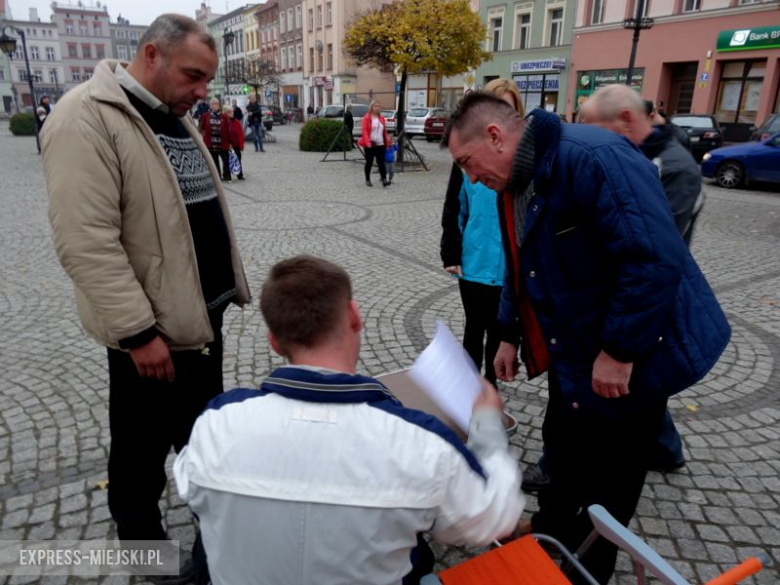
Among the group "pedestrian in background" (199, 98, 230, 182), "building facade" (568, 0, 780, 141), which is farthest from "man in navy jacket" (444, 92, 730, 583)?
"building facade" (568, 0, 780, 141)

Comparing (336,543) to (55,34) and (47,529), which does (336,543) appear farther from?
(55,34)

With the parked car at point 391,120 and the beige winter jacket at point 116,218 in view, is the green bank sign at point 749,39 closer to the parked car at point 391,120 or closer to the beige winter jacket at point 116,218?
the parked car at point 391,120

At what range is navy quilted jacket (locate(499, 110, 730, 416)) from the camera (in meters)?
1.63

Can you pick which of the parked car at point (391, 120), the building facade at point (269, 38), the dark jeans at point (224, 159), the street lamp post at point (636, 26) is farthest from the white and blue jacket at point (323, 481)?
the building facade at point (269, 38)

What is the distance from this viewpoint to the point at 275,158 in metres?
19.2

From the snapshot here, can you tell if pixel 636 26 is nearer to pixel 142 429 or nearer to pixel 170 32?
pixel 170 32

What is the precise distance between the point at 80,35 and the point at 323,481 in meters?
108

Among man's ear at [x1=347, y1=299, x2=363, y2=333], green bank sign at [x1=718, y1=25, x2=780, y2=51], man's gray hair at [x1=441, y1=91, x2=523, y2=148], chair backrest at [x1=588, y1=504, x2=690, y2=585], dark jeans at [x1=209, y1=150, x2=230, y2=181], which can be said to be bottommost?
dark jeans at [x1=209, y1=150, x2=230, y2=181]

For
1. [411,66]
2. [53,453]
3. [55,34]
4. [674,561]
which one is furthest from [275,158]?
[55,34]

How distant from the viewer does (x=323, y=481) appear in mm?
1121

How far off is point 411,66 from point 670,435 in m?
13.9

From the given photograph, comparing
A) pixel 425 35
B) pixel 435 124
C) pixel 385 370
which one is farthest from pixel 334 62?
Result: pixel 385 370

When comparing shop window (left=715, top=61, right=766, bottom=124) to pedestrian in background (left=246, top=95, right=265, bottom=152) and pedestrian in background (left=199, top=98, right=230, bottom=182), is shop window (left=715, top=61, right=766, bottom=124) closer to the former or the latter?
pedestrian in background (left=246, top=95, right=265, bottom=152)

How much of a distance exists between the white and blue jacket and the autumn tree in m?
15.0
